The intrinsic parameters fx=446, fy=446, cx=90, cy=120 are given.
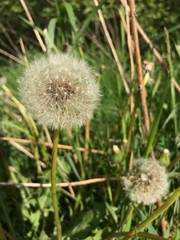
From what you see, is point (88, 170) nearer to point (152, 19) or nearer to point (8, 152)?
point (8, 152)

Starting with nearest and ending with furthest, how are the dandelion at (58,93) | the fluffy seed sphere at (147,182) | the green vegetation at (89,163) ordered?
the dandelion at (58,93) < the fluffy seed sphere at (147,182) < the green vegetation at (89,163)

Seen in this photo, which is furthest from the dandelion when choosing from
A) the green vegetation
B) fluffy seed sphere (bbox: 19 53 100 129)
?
the green vegetation

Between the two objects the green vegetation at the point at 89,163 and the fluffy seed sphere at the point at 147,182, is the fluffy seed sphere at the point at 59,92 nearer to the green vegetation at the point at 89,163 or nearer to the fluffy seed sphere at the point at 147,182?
the green vegetation at the point at 89,163

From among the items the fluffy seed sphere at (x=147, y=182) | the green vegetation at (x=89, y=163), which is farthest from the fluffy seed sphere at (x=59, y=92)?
the fluffy seed sphere at (x=147, y=182)

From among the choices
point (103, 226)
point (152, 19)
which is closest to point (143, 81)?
point (103, 226)

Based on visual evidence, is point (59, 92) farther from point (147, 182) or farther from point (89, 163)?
point (89, 163)

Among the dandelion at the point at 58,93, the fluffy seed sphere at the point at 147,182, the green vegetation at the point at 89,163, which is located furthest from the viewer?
the green vegetation at the point at 89,163

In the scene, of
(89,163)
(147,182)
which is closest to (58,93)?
(147,182)
